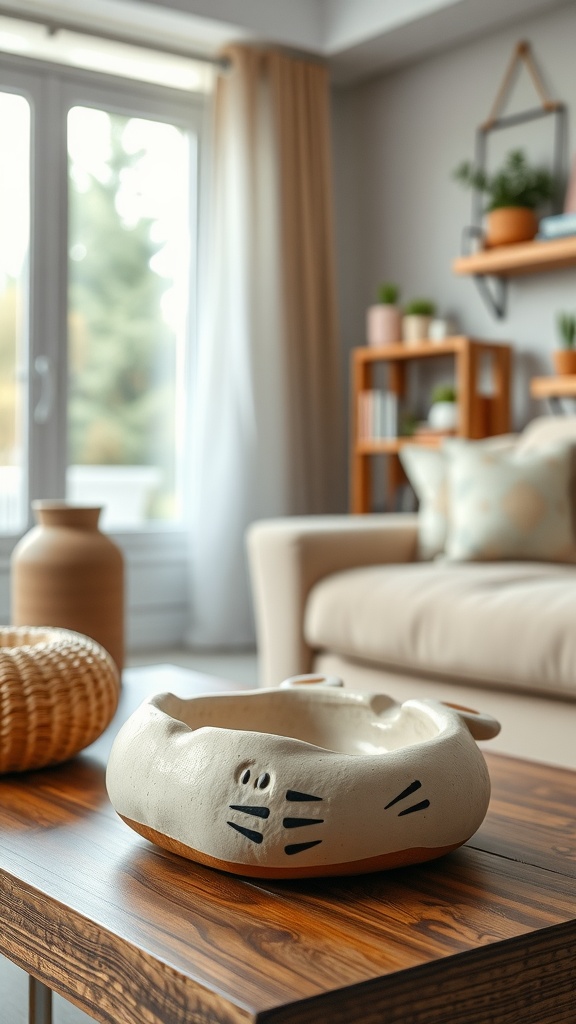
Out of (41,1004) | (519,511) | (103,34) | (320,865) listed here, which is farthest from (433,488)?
(103,34)

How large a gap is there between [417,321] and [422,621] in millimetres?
2096

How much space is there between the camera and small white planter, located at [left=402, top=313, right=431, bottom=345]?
4164 mm

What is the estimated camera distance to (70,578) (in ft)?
5.25

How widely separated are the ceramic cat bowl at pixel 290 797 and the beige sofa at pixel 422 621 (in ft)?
4.26

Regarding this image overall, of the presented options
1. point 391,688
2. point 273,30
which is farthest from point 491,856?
point 273,30

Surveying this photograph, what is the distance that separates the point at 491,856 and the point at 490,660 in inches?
52.6

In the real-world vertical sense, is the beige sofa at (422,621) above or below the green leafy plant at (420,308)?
below

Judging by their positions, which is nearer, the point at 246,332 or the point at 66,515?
the point at 66,515

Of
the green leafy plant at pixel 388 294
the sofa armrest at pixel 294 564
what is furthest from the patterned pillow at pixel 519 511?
the green leafy plant at pixel 388 294

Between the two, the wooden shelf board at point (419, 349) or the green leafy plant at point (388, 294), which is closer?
the wooden shelf board at point (419, 349)

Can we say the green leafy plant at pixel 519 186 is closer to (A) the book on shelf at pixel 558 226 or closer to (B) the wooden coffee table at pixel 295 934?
(A) the book on shelf at pixel 558 226

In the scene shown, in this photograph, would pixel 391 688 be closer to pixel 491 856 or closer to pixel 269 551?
pixel 269 551

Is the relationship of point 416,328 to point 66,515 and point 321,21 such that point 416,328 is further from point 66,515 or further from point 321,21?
point 66,515

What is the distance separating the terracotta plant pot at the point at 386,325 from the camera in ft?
13.9
